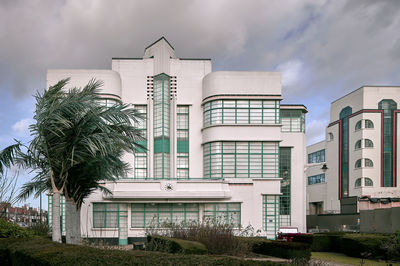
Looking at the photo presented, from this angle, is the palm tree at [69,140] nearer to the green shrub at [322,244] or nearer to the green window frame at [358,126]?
the green shrub at [322,244]

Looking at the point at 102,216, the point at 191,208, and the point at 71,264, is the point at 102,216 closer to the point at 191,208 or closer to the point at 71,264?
the point at 191,208

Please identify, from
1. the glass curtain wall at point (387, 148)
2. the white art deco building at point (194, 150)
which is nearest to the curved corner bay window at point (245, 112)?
the white art deco building at point (194, 150)

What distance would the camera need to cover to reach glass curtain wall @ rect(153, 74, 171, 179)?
1478 inches

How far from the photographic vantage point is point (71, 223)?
56.3 feet

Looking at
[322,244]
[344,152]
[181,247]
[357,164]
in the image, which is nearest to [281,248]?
[181,247]

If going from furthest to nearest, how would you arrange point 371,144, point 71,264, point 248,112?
point 371,144, point 248,112, point 71,264

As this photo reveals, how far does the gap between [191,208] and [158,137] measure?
7.32 metres

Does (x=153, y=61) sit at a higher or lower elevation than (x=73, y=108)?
higher

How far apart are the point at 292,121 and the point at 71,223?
29724mm

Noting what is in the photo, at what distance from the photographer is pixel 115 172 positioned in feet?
63.1

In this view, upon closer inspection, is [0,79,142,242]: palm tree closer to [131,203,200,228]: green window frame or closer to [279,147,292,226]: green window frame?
[131,203,200,228]: green window frame

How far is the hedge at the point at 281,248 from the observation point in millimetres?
19562

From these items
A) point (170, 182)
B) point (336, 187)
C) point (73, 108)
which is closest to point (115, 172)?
point (73, 108)

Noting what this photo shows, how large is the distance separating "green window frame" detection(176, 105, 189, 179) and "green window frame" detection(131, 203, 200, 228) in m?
3.87
